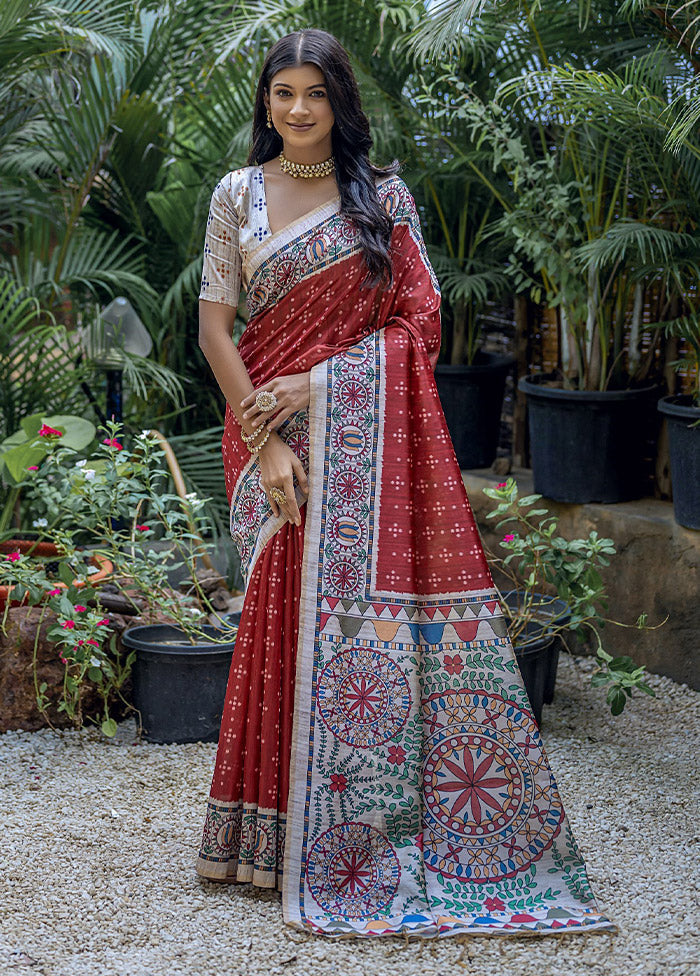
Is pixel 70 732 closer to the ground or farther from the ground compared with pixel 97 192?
closer to the ground

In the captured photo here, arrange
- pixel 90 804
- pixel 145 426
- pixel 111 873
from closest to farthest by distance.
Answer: pixel 111 873
pixel 90 804
pixel 145 426

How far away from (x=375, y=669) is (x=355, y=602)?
160mm

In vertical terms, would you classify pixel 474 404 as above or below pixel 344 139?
below

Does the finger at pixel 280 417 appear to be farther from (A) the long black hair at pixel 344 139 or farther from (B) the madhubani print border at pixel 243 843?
(B) the madhubani print border at pixel 243 843

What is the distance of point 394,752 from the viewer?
8.71 ft

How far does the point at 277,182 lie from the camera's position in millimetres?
2662

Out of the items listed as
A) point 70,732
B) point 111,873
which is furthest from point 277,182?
point 70,732

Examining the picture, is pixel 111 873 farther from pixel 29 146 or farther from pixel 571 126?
pixel 29 146

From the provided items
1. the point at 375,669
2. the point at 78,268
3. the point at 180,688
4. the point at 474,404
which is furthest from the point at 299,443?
the point at 78,268

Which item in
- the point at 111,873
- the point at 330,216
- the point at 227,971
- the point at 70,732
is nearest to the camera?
the point at 227,971

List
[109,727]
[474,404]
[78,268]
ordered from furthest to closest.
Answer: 1. [78,268]
2. [474,404]
3. [109,727]

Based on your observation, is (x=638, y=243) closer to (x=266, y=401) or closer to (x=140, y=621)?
(x=266, y=401)

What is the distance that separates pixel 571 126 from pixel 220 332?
195 centimetres

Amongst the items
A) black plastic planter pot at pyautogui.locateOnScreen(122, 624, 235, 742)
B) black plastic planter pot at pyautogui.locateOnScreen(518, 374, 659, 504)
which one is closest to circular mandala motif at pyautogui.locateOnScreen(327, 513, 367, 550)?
black plastic planter pot at pyautogui.locateOnScreen(122, 624, 235, 742)
